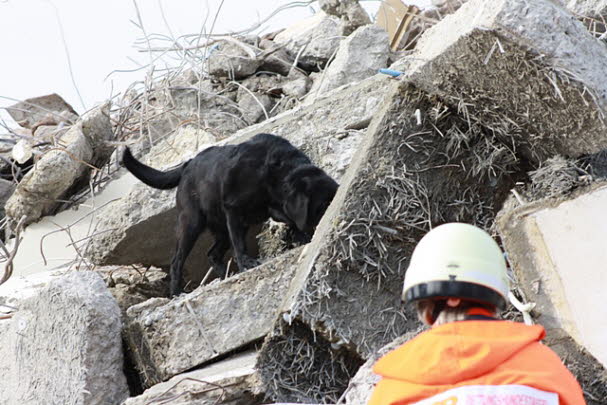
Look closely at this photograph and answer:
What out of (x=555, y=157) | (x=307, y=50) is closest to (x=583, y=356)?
(x=555, y=157)

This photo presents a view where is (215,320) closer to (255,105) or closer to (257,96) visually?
(255,105)

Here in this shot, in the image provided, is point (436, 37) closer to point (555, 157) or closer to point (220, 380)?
point (555, 157)

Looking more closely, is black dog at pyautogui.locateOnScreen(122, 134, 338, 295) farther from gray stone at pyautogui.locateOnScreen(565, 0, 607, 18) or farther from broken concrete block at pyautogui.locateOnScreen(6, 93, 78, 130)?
broken concrete block at pyautogui.locateOnScreen(6, 93, 78, 130)

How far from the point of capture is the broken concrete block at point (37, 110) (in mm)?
9906

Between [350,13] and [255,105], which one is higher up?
[350,13]

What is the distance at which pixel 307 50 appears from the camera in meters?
8.88

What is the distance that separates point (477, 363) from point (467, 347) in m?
0.05

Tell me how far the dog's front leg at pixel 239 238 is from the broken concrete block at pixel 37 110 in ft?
13.7

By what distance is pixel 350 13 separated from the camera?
884 centimetres

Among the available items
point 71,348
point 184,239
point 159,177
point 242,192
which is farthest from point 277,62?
point 71,348

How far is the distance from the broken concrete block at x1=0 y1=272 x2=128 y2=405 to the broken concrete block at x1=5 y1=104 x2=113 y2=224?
2.21m

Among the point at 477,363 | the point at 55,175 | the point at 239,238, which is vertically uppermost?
the point at 477,363

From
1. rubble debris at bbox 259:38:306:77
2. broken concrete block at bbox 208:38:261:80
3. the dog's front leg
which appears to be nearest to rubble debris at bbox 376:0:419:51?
rubble debris at bbox 259:38:306:77

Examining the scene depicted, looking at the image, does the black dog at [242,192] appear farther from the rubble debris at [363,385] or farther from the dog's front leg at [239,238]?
the rubble debris at [363,385]
